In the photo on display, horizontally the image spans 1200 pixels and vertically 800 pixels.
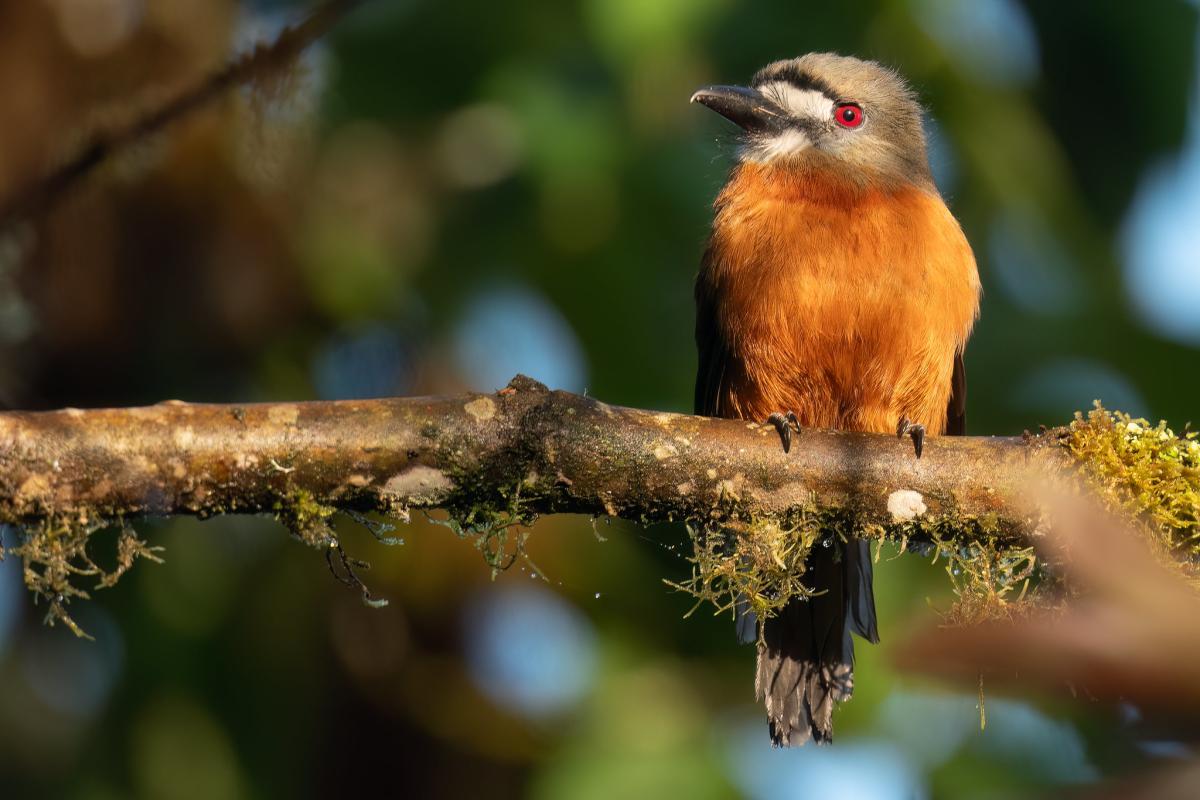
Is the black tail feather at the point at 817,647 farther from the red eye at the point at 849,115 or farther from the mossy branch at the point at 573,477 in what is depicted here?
the red eye at the point at 849,115

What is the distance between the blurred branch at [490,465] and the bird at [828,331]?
0.73 metres

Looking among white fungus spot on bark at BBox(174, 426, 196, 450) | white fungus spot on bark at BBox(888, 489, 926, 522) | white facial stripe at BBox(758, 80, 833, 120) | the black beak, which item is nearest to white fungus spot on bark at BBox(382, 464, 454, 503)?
white fungus spot on bark at BBox(174, 426, 196, 450)

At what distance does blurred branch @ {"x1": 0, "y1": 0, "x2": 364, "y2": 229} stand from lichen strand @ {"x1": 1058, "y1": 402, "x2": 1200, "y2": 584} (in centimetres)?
185

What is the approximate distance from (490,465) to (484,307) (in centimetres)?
274

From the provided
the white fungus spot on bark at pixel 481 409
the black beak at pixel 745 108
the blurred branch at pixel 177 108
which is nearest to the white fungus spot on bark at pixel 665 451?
the white fungus spot on bark at pixel 481 409

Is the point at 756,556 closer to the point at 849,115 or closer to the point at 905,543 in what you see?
the point at 905,543

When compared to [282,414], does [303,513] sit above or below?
below

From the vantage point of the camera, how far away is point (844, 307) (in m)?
3.90

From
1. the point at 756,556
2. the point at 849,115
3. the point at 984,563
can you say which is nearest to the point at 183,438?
the point at 756,556

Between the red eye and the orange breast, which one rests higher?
the red eye

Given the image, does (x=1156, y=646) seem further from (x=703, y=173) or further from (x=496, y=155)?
(x=496, y=155)

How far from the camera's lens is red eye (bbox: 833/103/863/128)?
453 centimetres

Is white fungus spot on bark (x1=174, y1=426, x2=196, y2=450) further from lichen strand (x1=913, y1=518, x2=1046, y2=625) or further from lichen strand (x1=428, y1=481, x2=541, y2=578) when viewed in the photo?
lichen strand (x1=913, y1=518, x2=1046, y2=625)

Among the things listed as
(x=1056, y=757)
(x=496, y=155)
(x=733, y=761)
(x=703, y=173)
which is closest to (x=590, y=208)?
(x=703, y=173)
